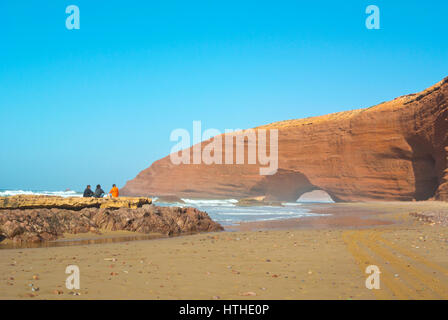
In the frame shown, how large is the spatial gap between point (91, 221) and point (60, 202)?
1.48m

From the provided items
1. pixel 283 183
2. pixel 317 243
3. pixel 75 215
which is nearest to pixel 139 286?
pixel 317 243

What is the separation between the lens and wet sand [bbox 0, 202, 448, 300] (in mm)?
4254

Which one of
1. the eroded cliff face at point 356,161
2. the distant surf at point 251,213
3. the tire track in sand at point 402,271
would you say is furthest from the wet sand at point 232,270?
the eroded cliff face at point 356,161

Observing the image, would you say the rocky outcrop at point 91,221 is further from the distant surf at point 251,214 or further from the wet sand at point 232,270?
the distant surf at point 251,214

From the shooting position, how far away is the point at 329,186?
49125mm

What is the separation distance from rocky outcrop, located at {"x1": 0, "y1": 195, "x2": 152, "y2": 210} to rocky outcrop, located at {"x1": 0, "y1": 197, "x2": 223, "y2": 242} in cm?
3

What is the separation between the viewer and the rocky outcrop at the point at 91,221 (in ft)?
31.2

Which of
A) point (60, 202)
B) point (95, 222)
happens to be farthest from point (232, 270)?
point (60, 202)

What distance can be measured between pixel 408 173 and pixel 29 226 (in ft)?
132
